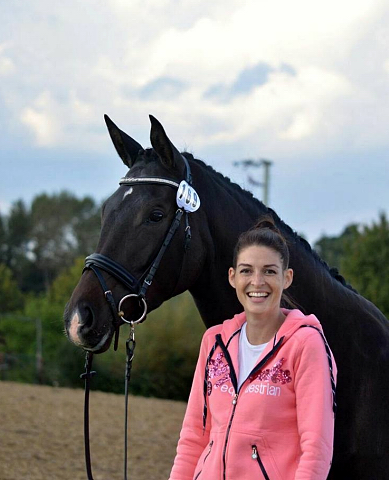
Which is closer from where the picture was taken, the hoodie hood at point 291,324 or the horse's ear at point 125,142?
the hoodie hood at point 291,324

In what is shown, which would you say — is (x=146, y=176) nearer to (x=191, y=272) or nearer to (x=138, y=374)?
(x=191, y=272)

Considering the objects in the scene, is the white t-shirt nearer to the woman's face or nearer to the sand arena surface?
the woman's face

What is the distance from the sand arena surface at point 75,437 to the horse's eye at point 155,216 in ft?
17.1

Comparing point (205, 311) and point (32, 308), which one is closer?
point (205, 311)

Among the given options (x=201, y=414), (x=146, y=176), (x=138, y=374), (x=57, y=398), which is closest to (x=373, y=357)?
(x=201, y=414)

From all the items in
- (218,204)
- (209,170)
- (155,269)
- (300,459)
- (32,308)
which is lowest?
(300,459)

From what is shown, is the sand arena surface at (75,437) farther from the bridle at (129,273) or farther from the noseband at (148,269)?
the noseband at (148,269)

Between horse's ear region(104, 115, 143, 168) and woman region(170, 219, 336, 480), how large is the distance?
3.12 feet

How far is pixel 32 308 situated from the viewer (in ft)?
97.1

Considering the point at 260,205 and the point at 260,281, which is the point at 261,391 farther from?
the point at 260,205

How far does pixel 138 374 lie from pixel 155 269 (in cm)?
1630

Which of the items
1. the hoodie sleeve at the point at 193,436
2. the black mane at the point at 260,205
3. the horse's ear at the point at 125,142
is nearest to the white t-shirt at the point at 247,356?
the hoodie sleeve at the point at 193,436

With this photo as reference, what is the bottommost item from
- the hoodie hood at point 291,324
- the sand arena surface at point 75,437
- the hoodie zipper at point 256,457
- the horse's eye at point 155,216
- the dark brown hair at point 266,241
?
the sand arena surface at point 75,437

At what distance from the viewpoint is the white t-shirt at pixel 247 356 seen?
218 cm
